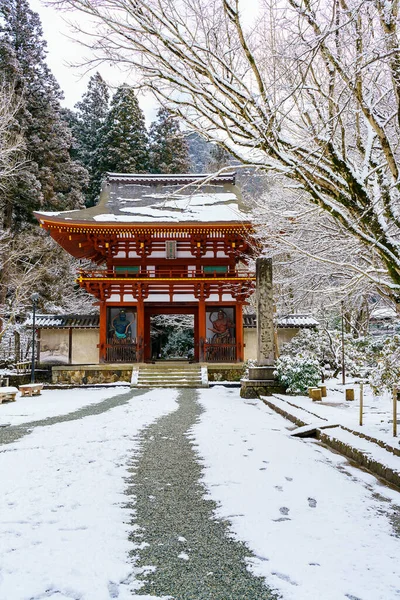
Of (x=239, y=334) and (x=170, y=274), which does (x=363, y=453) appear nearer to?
(x=239, y=334)

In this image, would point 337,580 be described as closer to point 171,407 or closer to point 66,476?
point 66,476

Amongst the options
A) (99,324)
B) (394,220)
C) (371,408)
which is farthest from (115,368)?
(394,220)

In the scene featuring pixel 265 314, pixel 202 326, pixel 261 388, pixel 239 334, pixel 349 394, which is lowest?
pixel 261 388

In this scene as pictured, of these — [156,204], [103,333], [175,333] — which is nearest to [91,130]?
[175,333]

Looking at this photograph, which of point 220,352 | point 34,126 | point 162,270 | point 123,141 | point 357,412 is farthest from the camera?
point 123,141

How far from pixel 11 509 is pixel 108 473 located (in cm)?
111

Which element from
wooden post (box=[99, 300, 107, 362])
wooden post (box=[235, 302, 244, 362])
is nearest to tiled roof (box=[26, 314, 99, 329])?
wooden post (box=[99, 300, 107, 362])

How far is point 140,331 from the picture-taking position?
56.0 feet

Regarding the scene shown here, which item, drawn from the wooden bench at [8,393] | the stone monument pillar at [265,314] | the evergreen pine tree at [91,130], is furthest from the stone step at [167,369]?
the evergreen pine tree at [91,130]

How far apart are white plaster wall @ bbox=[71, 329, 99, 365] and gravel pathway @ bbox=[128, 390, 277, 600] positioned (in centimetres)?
1389

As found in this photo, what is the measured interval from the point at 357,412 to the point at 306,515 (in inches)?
202

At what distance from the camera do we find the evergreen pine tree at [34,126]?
22109 mm

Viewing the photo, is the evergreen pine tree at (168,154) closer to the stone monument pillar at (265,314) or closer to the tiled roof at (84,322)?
the tiled roof at (84,322)

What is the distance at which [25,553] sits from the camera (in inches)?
93.0
